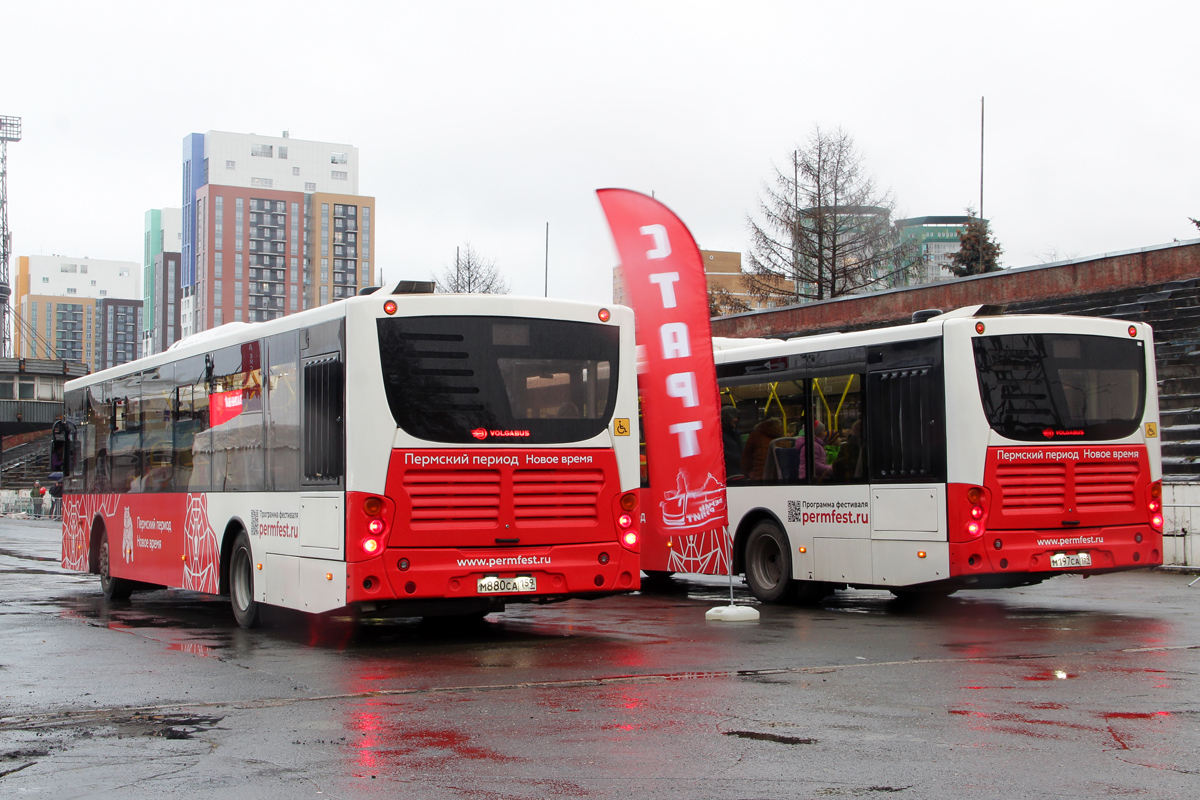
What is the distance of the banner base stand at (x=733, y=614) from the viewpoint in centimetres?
1329

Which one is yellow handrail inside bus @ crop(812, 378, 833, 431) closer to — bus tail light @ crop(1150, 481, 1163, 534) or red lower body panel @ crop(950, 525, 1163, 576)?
red lower body panel @ crop(950, 525, 1163, 576)

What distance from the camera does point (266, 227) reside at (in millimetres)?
182750

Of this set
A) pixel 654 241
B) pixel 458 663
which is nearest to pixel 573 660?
pixel 458 663

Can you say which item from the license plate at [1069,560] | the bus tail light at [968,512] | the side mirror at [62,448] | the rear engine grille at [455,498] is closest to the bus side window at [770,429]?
the bus tail light at [968,512]

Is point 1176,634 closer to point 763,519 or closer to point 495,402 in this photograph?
point 763,519

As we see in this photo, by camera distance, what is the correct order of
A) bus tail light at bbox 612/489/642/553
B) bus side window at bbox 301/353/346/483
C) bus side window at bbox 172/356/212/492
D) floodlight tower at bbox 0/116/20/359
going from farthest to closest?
1. floodlight tower at bbox 0/116/20/359
2. bus side window at bbox 172/356/212/492
3. bus tail light at bbox 612/489/642/553
4. bus side window at bbox 301/353/346/483

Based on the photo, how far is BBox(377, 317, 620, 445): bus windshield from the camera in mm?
10992

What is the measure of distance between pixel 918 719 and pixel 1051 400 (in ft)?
22.6

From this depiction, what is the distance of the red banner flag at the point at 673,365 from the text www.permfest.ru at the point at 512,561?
1907mm

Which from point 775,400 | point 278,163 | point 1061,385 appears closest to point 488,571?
point 775,400

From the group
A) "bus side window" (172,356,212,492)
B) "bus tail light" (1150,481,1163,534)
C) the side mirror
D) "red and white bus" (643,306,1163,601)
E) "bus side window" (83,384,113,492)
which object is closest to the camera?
"red and white bus" (643,306,1163,601)

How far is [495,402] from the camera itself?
11250 millimetres

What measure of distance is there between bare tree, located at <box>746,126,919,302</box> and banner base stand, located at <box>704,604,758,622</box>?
34.7 metres

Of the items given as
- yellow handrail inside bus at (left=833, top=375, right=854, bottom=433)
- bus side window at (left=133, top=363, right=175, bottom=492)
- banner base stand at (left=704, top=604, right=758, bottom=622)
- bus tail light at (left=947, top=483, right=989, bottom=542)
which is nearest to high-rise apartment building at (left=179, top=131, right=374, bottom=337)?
bus side window at (left=133, top=363, right=175, bottom=492)
